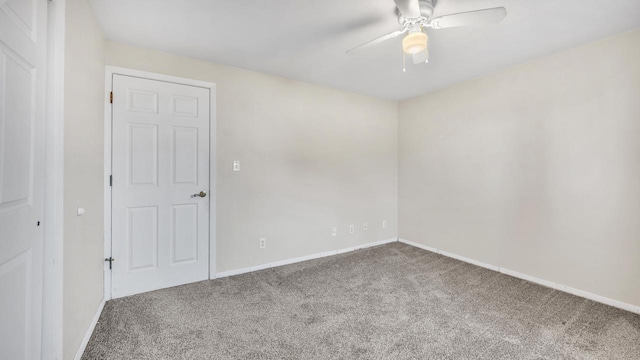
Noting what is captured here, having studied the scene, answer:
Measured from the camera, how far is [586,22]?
6.93 feet

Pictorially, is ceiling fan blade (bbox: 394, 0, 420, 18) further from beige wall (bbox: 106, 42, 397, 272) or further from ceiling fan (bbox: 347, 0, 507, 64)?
beige wall (bbox: 106, 42, 397, 272)

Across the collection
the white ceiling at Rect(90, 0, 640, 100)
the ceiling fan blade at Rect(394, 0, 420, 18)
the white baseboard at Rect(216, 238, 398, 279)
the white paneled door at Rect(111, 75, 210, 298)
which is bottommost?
the white baseboard at Rect(216, 238, 398, 279)

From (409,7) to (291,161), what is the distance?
2.13 meters

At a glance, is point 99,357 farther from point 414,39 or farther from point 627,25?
point 627,25

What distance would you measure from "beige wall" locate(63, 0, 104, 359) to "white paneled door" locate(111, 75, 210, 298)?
7.4 inches

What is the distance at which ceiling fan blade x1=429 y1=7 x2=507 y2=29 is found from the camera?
157cm

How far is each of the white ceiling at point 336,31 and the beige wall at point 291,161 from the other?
0.79ft

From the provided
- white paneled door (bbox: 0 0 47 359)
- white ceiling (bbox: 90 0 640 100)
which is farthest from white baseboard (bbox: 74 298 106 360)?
white ceiling (bbox: 90 0 640 100)

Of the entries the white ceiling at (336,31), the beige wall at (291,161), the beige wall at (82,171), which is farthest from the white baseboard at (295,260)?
the white ceiling at (336,31)

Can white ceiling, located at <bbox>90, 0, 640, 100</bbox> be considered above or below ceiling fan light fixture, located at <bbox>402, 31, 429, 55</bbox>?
above

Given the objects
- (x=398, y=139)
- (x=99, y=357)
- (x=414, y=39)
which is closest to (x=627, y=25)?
(x=414, y=39)

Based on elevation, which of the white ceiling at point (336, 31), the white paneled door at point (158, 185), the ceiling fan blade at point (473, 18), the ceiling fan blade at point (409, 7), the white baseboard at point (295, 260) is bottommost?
the white baseboard at point (295, 260)

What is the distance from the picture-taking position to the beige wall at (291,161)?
2.94 m

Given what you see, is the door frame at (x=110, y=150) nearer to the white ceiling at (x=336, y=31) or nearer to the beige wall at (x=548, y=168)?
the white ceiling at (x=336, y=31)
